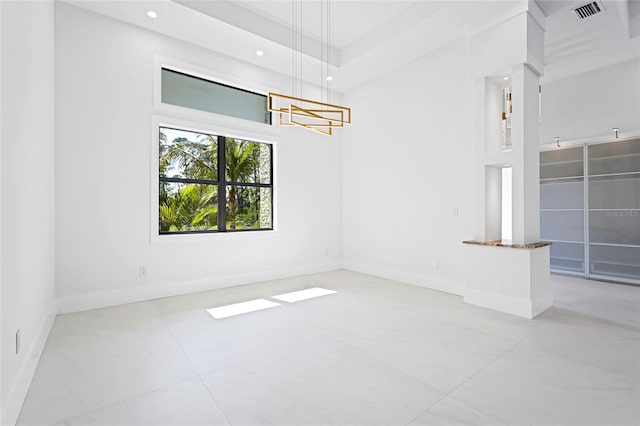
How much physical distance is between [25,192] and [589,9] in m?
5.97

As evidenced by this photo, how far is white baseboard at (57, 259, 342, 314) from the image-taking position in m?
3.67

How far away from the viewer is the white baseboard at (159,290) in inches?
144

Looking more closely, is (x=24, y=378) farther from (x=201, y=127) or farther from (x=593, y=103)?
(x=593, y=103)

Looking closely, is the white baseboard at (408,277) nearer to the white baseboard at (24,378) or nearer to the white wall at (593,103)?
the white wall at (593,103)

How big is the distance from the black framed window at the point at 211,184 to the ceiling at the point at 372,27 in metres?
1.37

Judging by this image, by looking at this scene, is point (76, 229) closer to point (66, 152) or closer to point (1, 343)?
point (66, 152)

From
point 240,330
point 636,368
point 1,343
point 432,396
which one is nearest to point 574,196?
point 636,368

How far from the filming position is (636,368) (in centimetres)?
232

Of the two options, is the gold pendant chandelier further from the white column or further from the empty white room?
the white column

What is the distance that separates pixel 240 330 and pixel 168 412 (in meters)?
1.26

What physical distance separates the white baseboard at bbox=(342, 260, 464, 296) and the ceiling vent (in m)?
3.65

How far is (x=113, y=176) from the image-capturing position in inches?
154

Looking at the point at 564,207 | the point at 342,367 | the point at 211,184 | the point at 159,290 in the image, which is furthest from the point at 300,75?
the point at 564,207

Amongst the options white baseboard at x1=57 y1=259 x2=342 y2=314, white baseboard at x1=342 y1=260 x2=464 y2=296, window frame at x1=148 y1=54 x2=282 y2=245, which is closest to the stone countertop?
white baseboard at x1=342 y1=260 x2=464 y2=296
